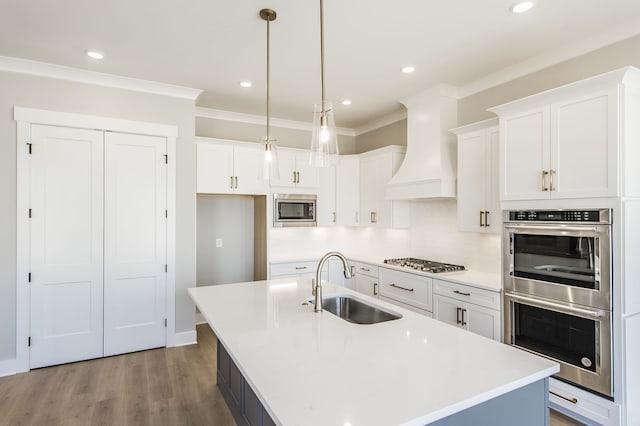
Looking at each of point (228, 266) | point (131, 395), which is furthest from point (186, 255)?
point (131, 395)

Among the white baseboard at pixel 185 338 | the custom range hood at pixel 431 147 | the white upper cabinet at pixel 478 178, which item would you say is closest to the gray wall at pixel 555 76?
the custom range hood at pixel 431 147

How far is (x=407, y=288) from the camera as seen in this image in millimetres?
3791

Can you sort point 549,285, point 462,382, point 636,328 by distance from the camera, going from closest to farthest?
point 462,382, point 636,328, point 549,285

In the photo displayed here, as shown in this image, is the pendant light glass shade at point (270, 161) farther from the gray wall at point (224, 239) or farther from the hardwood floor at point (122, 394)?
the gray wall at point (224, 239)

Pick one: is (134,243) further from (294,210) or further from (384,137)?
(384,137)

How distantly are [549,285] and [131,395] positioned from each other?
325 centimetres

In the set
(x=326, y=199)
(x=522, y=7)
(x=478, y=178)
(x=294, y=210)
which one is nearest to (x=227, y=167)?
(x=294, y=210)

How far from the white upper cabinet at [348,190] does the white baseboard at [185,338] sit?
7.49ft

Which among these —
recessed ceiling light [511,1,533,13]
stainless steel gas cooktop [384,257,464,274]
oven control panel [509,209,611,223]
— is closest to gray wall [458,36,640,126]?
recessed ceiling light [511,1,533,13]

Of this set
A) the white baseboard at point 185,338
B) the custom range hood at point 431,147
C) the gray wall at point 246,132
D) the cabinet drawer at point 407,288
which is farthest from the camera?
the gray wall at point 246,132

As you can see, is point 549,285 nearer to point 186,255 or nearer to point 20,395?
point 186,255

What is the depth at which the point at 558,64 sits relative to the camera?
2934mm

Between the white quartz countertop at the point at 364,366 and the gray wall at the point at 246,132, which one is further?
the gray wall at the point at 246,132

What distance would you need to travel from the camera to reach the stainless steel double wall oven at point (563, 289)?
2.24 m
